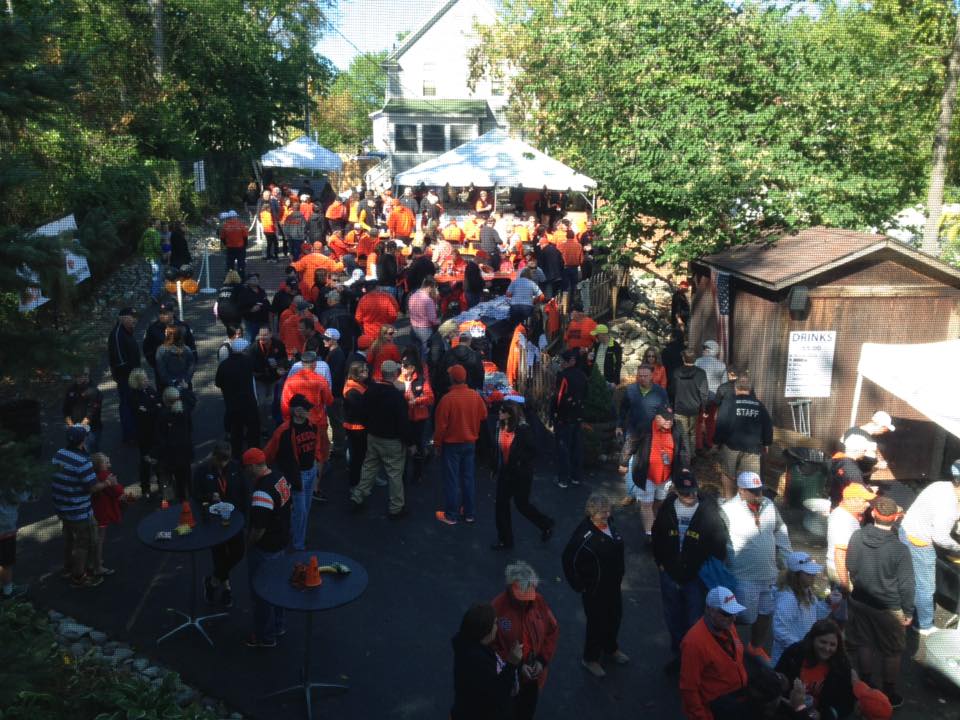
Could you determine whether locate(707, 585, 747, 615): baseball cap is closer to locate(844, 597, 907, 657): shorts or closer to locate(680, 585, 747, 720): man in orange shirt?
locate(680, 585, 747, 720): man in orange shirt

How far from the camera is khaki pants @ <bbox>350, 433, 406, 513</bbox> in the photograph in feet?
25.7

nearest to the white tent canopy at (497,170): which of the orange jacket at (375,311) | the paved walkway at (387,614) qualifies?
the orange jacket at (375,311)

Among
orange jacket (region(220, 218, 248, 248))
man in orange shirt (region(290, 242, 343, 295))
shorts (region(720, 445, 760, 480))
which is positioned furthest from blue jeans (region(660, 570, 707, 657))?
orange jacket (region(220, 218, 248, 248))

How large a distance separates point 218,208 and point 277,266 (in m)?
6.02

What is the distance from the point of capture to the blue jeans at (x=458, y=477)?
7797mm

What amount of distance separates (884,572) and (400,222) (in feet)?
41.6

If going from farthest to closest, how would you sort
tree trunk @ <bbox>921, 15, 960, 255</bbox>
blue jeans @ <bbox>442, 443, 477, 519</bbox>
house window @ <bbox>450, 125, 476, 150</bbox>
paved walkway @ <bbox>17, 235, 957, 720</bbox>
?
house window @ <bbox>450, 125, 476, 150</bbox> < tree trunk @ <bbox>921, 15, 960, 255</bbox> < blue jeans @ <bbox>442, 443, 477, 519</bbox> < paved walkway @ <bbox>17, 235, 957, 720</bbox>

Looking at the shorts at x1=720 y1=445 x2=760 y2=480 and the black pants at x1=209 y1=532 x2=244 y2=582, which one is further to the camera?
the shorts at x1=720 y1=445 x2=760 y2=480

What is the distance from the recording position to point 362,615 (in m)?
6.59

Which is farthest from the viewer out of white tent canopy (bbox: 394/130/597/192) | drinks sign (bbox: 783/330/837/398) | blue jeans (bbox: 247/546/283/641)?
white tent canopy (bbox: 394/130/597/192)

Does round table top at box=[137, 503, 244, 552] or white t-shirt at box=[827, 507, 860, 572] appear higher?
round table top at box=[137, 503, 244, 552]

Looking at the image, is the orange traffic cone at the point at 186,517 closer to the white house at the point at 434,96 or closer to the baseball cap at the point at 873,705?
the baseball cap at the point at 873,705

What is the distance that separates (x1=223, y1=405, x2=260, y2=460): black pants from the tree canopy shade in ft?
22.2

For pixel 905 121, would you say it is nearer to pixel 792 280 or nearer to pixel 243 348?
pixel 792 280
